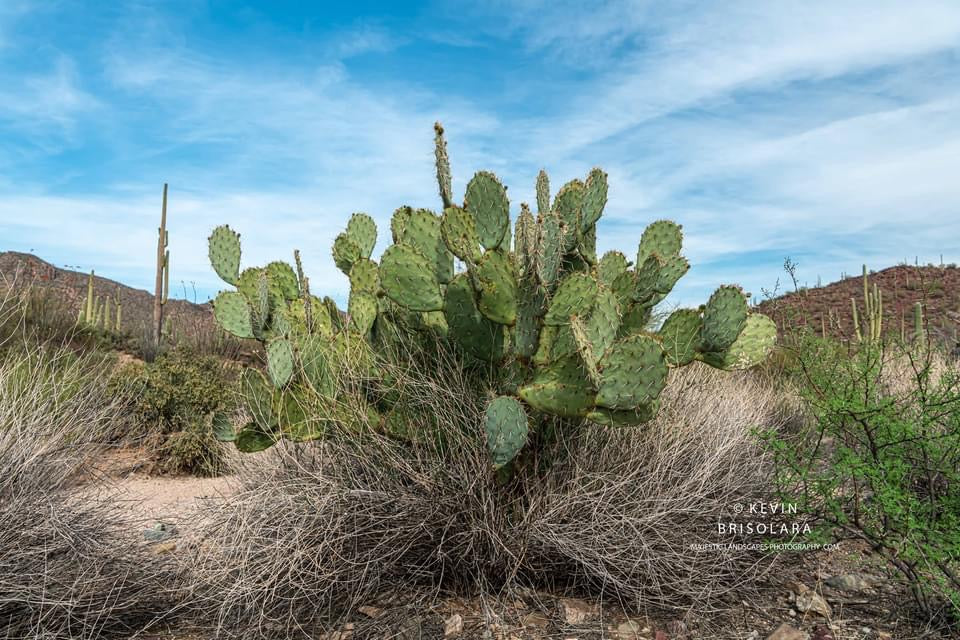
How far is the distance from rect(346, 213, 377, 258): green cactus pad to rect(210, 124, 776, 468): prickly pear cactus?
1.45 feet

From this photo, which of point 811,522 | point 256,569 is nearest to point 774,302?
point 811,522

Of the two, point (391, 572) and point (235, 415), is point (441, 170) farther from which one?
point (235, 415)

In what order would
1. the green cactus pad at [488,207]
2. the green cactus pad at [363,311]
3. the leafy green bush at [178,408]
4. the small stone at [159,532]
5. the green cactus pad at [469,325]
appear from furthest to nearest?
1. the leafy green bush at [178,408]
2. the small stone at [159,532]
3. the green cactus pad at [363,311]
4. the green cactus pad at [469,325]
5. the green cactus pad at [488,207]

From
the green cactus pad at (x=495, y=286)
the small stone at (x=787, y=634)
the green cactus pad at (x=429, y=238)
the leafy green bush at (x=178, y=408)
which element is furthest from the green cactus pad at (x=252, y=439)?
the leafy green bush at (x=178, y=408)

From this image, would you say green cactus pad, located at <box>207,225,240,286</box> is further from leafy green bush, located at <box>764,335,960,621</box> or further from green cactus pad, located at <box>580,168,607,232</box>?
leafy green bush, located at <box>764,335,960,621</box>

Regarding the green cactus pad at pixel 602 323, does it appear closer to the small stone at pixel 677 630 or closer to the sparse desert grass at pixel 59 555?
the small stone at pixel 677 630

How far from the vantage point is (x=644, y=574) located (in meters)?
3.56

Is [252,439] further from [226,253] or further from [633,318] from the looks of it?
[633,318]

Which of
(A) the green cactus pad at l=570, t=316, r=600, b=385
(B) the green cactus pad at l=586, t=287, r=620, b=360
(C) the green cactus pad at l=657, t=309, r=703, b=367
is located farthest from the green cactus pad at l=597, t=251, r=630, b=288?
(A) the green cactus pad at l=570, t=316, r=600, b=385

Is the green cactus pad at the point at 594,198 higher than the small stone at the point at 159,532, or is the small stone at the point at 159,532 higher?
the green cactus pad at the point at 594,198

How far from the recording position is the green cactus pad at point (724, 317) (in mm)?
3938

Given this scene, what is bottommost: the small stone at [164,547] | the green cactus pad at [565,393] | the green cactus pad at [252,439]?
the small stone at [164,547]

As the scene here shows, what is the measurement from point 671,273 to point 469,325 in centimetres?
146

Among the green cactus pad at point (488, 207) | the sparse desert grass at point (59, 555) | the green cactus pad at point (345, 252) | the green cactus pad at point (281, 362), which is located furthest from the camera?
the green cactus pad at point (345, 252)
